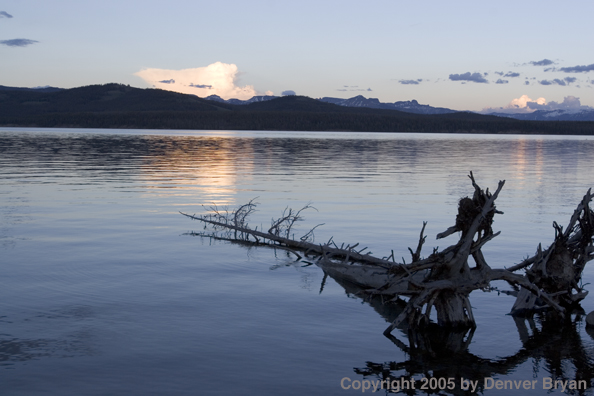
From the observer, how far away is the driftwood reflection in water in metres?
7.29

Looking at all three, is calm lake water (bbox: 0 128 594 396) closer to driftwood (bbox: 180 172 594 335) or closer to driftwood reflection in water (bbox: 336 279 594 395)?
driftwood reflection in water (bbox: 336 279 594 395)

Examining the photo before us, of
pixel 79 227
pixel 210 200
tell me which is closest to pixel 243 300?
pixel 79 227

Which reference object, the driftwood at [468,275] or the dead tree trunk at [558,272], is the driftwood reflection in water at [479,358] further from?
the dead tree trunk at [558,272]

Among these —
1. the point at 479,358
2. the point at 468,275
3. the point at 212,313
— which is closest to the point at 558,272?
the point at 468,275

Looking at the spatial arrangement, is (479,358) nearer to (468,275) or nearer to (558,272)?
(468,275)

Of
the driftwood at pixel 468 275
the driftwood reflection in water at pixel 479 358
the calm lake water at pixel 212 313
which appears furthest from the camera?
the driftwood at pixel 468 275

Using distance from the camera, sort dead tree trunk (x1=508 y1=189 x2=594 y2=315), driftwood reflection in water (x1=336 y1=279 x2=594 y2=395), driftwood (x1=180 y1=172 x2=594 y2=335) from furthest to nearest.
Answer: dead tree trunk (x1=508 y1=189 x2=594 y2=315) < driftwood (x1=180 y1=172 x2=594 y2=335) < driftwood reflection in water (x1=336 y1=279 x2=594 y2=395)

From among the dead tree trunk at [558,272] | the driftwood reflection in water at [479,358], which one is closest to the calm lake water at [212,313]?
the driftwood reflection in water at [479,358]

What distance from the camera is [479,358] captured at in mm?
7902

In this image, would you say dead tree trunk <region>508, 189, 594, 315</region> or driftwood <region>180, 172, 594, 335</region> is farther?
dead tree trunk <region>508, 189, 594, 315</region>

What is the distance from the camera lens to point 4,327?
27.5 feet

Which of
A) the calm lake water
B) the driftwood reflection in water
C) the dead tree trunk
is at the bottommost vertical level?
the driftwood reflection in water

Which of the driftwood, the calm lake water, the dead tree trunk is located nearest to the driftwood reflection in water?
the calm lake water

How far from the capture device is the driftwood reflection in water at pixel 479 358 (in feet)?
23.9
